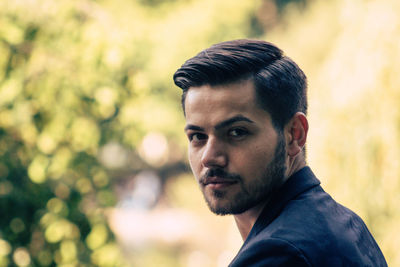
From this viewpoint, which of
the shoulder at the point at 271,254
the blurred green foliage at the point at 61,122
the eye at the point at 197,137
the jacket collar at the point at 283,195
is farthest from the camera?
the blurred green foliage at the point at 61,122

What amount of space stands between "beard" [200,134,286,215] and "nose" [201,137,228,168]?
0.06ft

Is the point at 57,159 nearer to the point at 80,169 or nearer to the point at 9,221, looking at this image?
the point at 80,169

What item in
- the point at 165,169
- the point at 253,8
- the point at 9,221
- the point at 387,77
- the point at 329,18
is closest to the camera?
the point at 9,221

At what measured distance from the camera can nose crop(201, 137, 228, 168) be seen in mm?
1530

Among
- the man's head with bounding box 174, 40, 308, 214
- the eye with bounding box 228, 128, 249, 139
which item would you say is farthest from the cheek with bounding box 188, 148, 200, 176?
the eye with bounding box 228, 128, 249, 139

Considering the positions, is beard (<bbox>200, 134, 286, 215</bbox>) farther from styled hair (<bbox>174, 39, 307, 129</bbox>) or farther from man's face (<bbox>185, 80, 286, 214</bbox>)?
styled hair (<bbox>174, 39, 307, 129</bbox>)

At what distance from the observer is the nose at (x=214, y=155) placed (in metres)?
1.53

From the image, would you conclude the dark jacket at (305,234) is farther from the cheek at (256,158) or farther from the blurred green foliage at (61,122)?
the blurred green foliage at (61,122)

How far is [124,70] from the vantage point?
408cm

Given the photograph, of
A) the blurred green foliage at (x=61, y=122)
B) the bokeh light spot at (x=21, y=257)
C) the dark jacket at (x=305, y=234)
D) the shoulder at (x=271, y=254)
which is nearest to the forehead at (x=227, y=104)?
the dark jacket at (x=305, y=234)

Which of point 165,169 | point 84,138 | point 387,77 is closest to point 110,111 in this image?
point 84,138

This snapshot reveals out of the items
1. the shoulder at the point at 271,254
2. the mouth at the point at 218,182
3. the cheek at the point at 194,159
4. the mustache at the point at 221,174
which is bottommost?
the shoulder at the point at 271,254

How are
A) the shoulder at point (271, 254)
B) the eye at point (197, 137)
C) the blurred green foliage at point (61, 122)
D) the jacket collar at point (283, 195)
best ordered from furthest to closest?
the blurred green foliage at point (61, 122) → the eye at point (197, 137) → the jacket collar at point (283, 195) → the shoulder at point (271, 254)

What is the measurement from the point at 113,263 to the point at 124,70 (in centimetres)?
141
